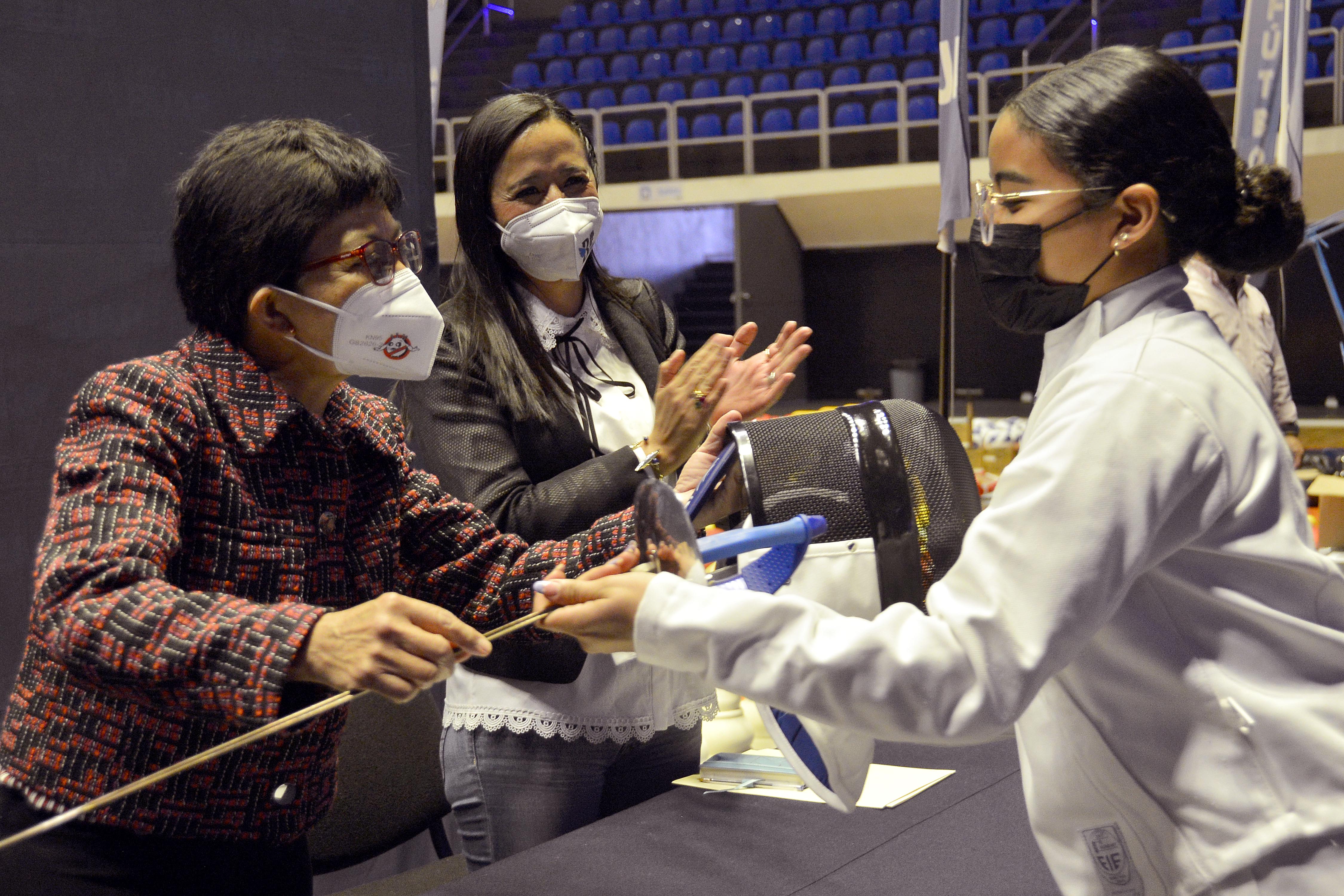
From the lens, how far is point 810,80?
39.5ft

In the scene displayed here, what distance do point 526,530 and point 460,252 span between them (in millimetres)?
478

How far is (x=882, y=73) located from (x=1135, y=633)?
456 inches

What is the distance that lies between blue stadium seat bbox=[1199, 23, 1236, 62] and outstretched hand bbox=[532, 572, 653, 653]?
35.5ft

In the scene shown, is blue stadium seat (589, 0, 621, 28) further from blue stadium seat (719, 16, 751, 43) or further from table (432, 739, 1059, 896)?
table (432, 739, 1059, 896)

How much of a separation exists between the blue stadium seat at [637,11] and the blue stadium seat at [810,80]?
2.60 metres

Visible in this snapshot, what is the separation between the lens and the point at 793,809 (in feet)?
5.02

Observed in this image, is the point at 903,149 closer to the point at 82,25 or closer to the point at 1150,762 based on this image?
the point at 82,25

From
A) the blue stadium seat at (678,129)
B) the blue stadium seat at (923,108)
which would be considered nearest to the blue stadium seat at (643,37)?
the blue stadium seat at (678,129)

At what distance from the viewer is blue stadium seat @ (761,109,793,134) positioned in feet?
37.0

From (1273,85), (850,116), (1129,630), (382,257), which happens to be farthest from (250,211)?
(850,116)

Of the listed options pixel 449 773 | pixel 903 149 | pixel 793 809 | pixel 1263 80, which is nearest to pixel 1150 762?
pixel 793 809

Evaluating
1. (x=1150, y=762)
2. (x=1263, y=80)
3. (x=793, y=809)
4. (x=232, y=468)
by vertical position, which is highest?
(x=1263, y=80)

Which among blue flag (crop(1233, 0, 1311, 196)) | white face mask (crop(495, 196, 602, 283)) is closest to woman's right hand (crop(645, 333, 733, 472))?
white face mask (crop(495, 196, 602, 283))

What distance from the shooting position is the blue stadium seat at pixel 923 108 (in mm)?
10602
